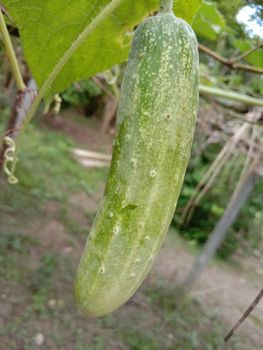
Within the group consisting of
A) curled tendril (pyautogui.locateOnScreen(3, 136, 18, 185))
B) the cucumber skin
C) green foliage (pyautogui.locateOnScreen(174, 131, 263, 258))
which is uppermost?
the cucumber skin

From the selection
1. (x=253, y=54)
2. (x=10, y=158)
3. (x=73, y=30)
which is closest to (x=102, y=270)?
(x=73, y=30)

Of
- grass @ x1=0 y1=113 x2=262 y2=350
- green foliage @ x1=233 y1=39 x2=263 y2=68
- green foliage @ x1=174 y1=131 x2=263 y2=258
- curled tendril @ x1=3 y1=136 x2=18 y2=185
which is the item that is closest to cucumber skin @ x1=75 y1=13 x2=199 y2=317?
curled tendril @ x1=3 y1=136 x2=18 y2=185

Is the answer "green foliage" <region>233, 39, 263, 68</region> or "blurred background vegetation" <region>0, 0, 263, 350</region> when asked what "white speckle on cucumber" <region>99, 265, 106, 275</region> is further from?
"green foliage" <region>233, 39, 263, 68</region>

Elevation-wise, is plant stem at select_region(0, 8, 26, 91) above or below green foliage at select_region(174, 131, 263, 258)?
above

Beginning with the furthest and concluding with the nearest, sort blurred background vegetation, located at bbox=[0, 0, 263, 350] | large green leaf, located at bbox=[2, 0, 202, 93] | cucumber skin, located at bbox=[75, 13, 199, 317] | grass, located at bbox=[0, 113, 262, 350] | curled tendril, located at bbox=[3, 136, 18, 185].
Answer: grass, located at bbox=[0, 113, 262, 350], blurred background vegetation, located at bbox=[0, 0, 263, 350], curled tendril, located at bbox=[3, 136, 18, 185], large green leaf, located at bbox=[2, 0, 202, 93], cucumber skin, located at bbox=[75, 13, 199, 317]

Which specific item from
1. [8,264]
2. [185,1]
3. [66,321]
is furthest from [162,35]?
[8,264]

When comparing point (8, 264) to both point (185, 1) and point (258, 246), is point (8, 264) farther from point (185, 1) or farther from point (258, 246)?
point (258, 246)
